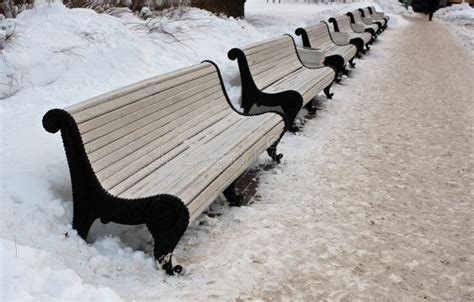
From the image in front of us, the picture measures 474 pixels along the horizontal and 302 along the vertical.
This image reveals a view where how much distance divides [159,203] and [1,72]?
2.76 meters

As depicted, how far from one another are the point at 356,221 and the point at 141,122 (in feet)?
5.87

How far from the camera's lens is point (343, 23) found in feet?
43.9

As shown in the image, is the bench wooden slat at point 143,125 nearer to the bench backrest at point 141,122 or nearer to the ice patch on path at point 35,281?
the bench backrest at point 141,122

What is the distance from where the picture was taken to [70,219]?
11.0ft

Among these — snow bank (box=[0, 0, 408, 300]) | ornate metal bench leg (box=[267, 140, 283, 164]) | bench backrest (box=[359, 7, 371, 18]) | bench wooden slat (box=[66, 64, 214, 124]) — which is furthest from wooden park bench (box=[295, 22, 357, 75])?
bench backrest (box=[359, 7, 371, 18])

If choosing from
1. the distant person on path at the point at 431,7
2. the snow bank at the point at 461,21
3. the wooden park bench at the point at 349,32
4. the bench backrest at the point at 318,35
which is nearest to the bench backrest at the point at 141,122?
the bench backrest at the point at 318,35

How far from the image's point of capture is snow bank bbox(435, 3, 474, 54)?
19.1 meters

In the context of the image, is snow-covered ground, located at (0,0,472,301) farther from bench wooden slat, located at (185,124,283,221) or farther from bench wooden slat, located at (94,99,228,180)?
bench wooden slat, located at (94,99,228,180)

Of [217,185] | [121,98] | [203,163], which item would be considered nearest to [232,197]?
[203,163]

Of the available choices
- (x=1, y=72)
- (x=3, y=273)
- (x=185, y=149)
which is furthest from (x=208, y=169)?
(x=1, y=72)

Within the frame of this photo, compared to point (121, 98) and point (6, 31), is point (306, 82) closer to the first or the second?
point (6, 31)

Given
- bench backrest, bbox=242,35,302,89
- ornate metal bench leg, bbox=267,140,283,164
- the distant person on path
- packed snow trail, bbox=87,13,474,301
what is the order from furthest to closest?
the distant person on path, bench backrest, bbox=242,35,302,89, ornate metal bench leg, bbox=267,140,283,164, packed snow trail, bbox=87,13,474,301

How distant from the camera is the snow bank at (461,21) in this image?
62.5 ft

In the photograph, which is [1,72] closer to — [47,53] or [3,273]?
[47,53]
